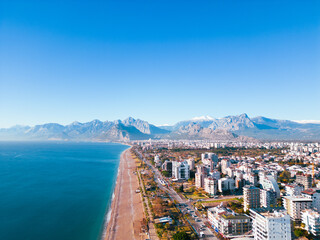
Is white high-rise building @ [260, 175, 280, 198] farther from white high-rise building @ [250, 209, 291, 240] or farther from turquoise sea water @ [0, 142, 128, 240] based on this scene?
turquoise sea water @ [0, 142, 128, 240]

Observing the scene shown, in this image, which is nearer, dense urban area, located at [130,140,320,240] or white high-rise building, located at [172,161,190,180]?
dense urban area, located at [130,140,320,240]

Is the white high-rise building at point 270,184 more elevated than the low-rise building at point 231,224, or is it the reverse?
the white high-rise building at point 270,184

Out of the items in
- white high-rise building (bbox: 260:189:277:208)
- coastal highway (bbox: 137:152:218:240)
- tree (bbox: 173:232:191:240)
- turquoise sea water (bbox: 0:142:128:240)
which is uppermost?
white high-rise building (bbox: 260:189:277:208)

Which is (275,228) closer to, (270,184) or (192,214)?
(192,214)

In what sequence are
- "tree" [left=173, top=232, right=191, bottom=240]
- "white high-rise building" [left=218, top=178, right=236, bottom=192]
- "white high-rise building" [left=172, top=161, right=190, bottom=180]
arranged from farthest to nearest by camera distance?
"white high-rise building" [left=172, top=161, right=190, bottom=180] < "white high-rise building" [left=218, top=178, right=236, bottom=192] < "tree" [left=173, top=232, right=191, bottom=240]

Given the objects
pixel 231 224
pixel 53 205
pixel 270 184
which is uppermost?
pixel 270 184

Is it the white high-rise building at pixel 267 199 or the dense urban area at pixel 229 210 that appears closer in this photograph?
the dense urban area at pixel 229 210

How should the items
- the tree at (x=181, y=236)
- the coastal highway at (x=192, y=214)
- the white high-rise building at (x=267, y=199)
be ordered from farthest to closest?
the white high-rise building at (x=267, y=199)
the coastal highway at (x=192, y=214)
the tree at (x=181, y=236)

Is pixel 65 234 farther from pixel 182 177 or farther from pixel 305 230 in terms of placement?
pixel 182 177

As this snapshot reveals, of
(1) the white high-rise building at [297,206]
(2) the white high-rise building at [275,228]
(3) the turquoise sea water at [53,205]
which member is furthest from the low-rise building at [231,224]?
(3) the turquoise sea water at [53,205]

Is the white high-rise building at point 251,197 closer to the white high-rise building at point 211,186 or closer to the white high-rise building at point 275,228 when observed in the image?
the white high-rise building at point 211,186

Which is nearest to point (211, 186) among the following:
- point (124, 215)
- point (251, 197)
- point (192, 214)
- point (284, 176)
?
point (251, 197)

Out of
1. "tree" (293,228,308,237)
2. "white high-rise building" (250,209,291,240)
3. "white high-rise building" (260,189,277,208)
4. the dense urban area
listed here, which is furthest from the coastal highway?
"white high-rise building" (260,189,277,208)
